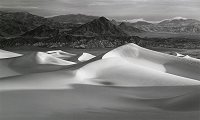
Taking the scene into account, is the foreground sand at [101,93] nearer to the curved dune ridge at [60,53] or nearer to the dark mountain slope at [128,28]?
the curved dune ridge at [60,53]

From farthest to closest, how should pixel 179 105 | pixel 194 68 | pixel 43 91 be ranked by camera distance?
pixel 194 68, pixel 43 91, pixel 179 105

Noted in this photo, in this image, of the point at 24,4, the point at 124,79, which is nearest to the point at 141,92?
the point at 124,79

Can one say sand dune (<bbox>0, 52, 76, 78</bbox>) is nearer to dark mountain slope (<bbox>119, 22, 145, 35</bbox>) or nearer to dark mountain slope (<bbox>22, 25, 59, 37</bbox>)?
dark mountain slope (<bbox>22, 25, 59, 37</bbox>)

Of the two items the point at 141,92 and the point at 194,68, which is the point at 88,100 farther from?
the point at 194,68

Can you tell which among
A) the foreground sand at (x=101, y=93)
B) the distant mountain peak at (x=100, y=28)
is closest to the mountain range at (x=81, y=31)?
the distant mountain peak at (x=100, y=28)

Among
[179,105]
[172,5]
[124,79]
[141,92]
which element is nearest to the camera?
[179,105]

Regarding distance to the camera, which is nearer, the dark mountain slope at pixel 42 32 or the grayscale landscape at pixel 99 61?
the grayscale landscape at pixel 99 61

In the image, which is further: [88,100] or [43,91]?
[43,91]

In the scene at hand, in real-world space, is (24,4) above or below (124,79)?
above
